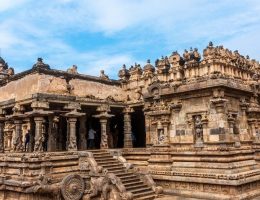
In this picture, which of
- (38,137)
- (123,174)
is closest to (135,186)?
(123,174)

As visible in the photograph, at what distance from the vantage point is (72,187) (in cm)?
1241

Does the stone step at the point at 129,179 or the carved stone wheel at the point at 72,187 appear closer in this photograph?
the carved stone wheel at the point at 72,187

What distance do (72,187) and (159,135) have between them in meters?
5.16

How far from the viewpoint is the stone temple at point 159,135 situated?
12.5 m

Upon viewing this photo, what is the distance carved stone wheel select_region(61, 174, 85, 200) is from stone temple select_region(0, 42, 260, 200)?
0.13 ft

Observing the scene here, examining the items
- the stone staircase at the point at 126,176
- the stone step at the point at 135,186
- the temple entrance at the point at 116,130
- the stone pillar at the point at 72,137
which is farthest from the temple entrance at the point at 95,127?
the stone step at the point at 135,186

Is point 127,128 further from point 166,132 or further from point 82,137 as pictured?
point 166,132

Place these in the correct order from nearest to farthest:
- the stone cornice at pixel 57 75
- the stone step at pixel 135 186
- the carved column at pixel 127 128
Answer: the stone step at pixel 135 186 < the stone cornice at pixel 57 75 < the carved column at pixel 127 128

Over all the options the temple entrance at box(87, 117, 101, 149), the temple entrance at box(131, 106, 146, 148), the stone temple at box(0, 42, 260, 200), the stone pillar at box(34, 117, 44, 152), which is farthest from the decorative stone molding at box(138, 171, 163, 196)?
the temple entrance at box(131, 106, 146, 148)

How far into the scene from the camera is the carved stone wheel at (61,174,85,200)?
40.2ft

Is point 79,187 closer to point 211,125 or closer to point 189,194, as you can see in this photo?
point 189,194

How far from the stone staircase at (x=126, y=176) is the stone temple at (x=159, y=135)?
5 cm

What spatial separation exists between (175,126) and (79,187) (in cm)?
537

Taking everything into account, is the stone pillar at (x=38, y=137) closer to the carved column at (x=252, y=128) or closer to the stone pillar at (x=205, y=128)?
the stone pillar at (x=205, y=128)
